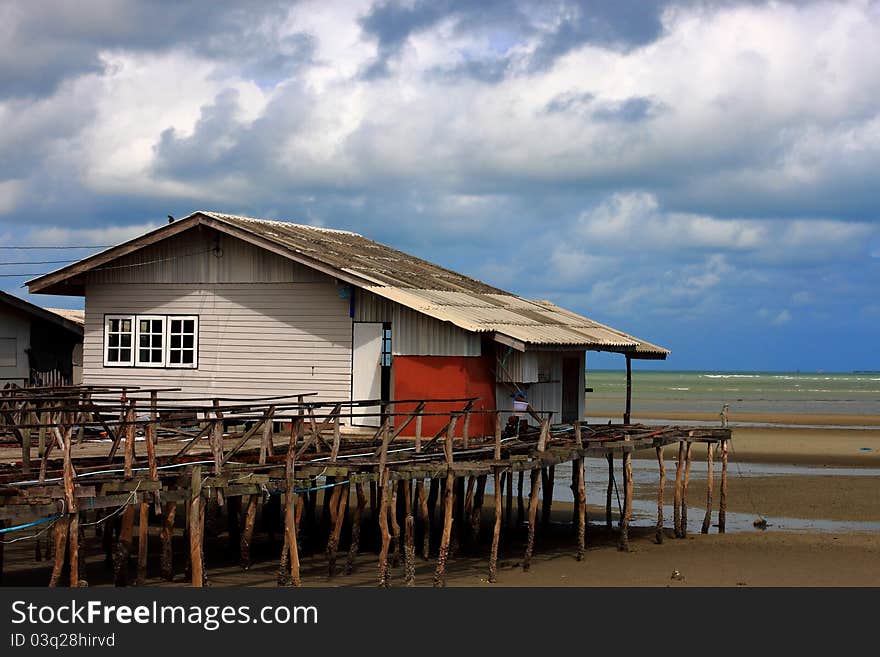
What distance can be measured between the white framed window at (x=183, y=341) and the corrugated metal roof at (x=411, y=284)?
177 centimetres

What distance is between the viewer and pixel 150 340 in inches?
1032

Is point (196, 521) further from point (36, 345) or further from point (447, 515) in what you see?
point (36, 345)

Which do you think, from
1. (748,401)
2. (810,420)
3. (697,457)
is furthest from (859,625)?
(748,401)

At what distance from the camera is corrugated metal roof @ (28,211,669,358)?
23.9 m

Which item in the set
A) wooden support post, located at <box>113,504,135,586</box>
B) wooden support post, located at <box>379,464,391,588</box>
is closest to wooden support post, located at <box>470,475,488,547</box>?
wooden support post, located at <box>379,464,391,588</box>

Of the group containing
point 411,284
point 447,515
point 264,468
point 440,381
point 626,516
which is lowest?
point 626,516

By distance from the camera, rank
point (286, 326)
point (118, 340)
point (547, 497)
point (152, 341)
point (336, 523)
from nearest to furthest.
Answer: point (336, 523), point (286, 326), point (152, 341), point (118, 340), point (547, 497)

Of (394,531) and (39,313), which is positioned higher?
(39,313)

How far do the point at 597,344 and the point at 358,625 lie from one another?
1320cm

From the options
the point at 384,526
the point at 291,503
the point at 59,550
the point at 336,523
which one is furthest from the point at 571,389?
the point at 59,550

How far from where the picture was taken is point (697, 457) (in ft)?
140

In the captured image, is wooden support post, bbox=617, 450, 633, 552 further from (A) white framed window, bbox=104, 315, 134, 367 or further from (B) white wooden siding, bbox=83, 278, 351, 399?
(A) white framed window, bbox=104, 315, 134, 367

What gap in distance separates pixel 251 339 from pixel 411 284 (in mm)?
3542

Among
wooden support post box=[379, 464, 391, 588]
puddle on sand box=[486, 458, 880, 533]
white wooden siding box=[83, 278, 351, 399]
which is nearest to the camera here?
wooden support post box=[379, 464, 391, 588]
